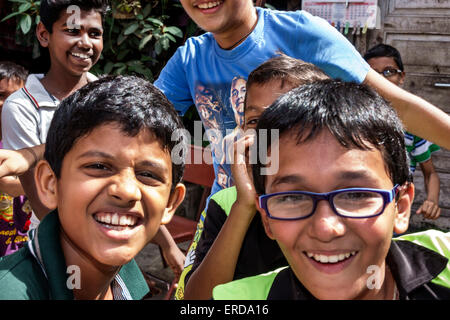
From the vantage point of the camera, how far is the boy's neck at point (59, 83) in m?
2.20

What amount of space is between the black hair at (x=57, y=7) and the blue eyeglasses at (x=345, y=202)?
1705 millimetres

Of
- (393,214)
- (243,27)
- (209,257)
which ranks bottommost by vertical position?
(209,257)

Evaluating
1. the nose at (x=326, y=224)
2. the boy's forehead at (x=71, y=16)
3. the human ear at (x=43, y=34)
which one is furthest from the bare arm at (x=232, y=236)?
the human ear at (x=43, y=34)

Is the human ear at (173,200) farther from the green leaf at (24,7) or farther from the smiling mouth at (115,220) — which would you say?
the green leaf at (24,7)


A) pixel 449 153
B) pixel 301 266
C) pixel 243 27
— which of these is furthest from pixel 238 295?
pixel 449 153

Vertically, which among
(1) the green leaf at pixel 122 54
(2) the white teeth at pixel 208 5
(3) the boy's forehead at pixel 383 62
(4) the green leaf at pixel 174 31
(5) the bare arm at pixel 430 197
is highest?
(2) the white teeth at pixel 208 5

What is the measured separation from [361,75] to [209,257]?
2.47 ft

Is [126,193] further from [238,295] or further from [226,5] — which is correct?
[226,5]

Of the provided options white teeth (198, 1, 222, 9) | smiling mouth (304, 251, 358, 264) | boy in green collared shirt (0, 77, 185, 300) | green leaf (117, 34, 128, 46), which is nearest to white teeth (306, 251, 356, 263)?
smiling mouth (304, 251, 358, 264)

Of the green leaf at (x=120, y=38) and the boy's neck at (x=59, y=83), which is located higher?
the boy's neck at (x=59, y=83)

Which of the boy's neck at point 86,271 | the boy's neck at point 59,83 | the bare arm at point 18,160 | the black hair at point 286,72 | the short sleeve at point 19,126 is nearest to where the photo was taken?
the boy's neck at point 86,271

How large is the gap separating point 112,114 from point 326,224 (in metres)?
0.63

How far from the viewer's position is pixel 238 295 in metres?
1.06

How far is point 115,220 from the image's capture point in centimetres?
117
